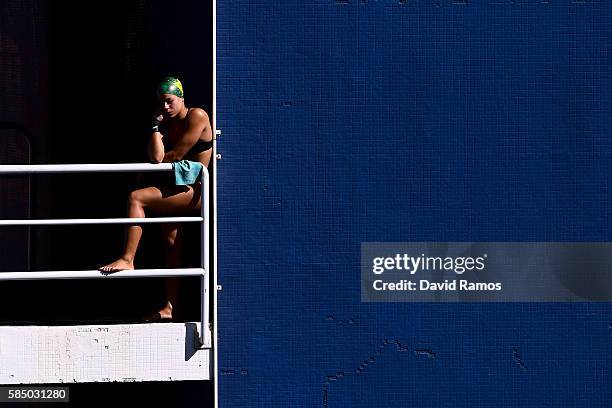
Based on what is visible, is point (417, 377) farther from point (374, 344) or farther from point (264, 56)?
point (264, 56)

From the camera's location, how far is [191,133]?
22.5 feet

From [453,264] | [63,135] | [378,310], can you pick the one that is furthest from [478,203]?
[63,135]

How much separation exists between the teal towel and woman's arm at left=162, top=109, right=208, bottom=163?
3.6 inches

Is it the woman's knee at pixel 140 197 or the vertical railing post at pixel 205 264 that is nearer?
the vertical railing post at pixel 205 264

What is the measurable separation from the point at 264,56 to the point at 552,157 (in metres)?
2.07

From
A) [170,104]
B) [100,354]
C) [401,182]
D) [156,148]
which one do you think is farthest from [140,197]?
[401,182]

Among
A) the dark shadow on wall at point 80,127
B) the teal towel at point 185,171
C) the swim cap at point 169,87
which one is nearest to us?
the teal towel at point 185,171

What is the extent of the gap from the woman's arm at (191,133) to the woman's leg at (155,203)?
0.76 feet

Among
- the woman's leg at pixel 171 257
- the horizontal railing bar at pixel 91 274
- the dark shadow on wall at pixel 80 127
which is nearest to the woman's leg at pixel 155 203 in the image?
the woman's leg at pixel 171 257

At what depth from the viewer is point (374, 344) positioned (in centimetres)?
704

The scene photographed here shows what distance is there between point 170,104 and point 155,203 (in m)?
0.66

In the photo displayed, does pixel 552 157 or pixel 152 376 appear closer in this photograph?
pixel 152 376

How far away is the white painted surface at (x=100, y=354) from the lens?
21.7ft

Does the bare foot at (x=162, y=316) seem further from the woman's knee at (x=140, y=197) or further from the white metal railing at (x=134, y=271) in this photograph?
the woman's knee at (x=140, y=197)
